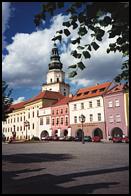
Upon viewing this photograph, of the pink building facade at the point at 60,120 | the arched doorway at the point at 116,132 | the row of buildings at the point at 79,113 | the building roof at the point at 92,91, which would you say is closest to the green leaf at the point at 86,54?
the row of buildings at the point at 79,113

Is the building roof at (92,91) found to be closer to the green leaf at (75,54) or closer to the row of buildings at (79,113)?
the row of buildings at (79,113)

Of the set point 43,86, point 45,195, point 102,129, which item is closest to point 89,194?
point 45,195

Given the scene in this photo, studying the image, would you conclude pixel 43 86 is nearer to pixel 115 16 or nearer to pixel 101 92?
pixel 101 92

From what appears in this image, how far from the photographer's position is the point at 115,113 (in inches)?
2248

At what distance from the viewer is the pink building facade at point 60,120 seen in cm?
7012

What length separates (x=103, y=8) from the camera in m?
4.76

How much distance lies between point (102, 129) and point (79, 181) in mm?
50867

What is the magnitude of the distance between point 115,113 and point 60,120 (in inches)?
741

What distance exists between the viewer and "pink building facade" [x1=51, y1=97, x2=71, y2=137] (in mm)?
70125

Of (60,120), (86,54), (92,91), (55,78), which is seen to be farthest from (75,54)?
(55,78)

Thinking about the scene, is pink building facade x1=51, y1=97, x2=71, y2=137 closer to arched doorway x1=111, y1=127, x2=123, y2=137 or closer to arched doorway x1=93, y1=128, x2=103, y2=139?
arched doorway x1=93, y1=128, x2=103, y2=139

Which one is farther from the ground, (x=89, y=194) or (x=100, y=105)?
(x=100, y=105)

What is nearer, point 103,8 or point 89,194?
point 103,8

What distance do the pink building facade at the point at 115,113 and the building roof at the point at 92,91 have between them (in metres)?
3.31
